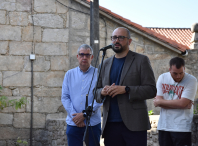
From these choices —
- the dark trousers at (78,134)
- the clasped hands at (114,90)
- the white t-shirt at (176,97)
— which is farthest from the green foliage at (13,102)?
the clasped hands at (114,90)

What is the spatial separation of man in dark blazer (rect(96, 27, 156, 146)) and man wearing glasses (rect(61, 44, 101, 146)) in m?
0.53

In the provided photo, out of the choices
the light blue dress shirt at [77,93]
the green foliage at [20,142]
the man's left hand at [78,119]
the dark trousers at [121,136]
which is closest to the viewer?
the dark trousers at [121,136]

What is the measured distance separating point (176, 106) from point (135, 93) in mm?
839

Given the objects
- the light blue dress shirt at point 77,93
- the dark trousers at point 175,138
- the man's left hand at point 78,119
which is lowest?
the dark trousers at point 175,138

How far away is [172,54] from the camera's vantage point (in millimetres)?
7254

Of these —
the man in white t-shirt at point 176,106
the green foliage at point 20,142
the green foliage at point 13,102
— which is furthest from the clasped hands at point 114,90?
the green foliage at point 20,142

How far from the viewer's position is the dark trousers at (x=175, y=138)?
3.13 meters

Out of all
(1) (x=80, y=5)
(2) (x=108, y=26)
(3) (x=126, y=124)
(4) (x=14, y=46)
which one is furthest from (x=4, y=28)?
(3) (x=126, y=124)

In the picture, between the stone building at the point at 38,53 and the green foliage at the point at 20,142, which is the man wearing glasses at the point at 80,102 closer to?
the stone building at the point at 38,53

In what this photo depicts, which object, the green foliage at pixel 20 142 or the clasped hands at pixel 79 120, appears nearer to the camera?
the clasped hands at pixel 79 120

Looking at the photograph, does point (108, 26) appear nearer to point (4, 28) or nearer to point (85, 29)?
point (85, 29)

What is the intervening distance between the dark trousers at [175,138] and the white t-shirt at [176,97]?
5cm

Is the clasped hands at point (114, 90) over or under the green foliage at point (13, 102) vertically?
over

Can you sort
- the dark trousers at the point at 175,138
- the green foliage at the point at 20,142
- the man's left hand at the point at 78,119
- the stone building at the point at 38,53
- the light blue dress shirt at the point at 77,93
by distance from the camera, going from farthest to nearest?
the stone building at the point at 38,53
the green foliage at the point at 20,142
the light blue dress shirt at the point at 77,93
the man's left hand at the point at 78,119
the dark trousers at the point at 175,138
